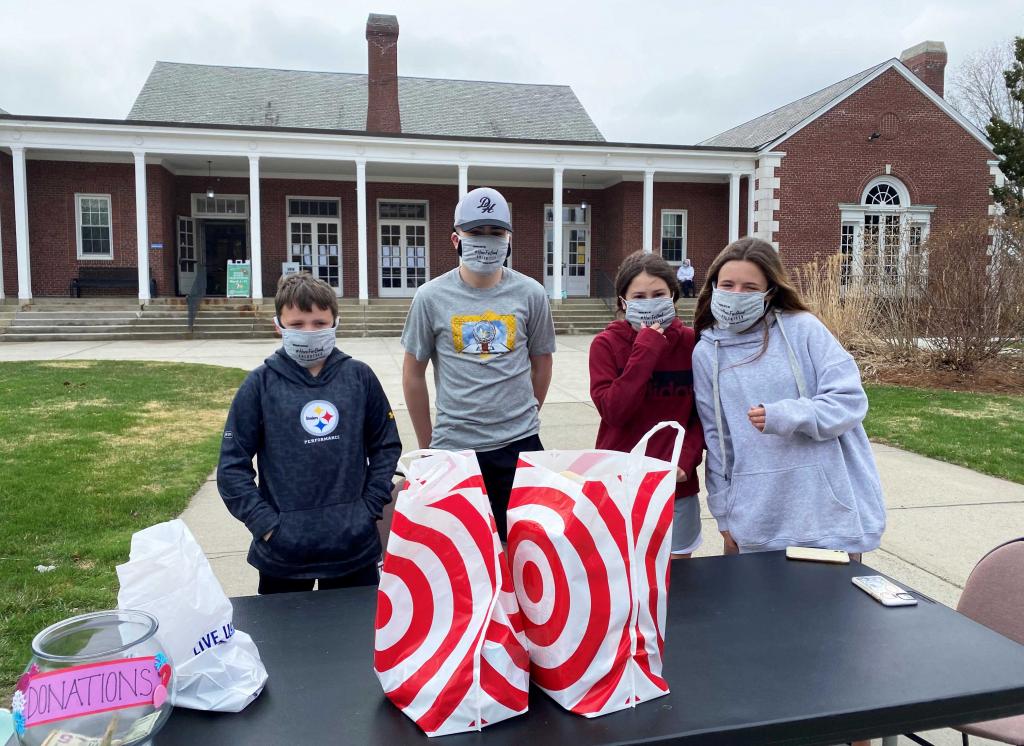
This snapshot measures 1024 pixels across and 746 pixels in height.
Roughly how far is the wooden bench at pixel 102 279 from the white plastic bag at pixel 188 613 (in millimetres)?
22422

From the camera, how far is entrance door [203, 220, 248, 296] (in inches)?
907

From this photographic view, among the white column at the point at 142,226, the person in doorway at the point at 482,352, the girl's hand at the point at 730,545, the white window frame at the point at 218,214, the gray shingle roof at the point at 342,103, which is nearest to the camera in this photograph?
the girl's hand at the point at 730,545

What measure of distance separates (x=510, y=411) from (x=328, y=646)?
1.53 metres

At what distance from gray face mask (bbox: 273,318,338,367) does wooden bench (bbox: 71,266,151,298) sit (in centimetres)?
2144

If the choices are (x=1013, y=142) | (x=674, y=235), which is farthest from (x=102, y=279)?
(x=1013, y=142)

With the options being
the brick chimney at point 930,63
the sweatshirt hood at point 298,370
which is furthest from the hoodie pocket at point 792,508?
the brick chimney at point 930,63

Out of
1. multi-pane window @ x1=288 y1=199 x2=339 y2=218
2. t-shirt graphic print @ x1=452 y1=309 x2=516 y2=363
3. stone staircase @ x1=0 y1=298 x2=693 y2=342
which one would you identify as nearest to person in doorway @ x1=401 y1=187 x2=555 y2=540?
t-shirt graphic print @ x1=452 y1=309 x2=516 y2=363

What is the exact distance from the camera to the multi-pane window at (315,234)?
23109 mm

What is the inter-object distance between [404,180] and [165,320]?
8636 millimetres

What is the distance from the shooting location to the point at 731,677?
1530mm

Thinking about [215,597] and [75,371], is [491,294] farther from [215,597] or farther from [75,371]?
[75,371]

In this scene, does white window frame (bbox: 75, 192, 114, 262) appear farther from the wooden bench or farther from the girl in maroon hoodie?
the girl in maroon hoodie

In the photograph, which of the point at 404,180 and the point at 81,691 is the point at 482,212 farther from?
the point at 404,180

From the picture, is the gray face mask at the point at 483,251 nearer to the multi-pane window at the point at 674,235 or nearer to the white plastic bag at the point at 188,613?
the white plastic bag at the point at 188,613
